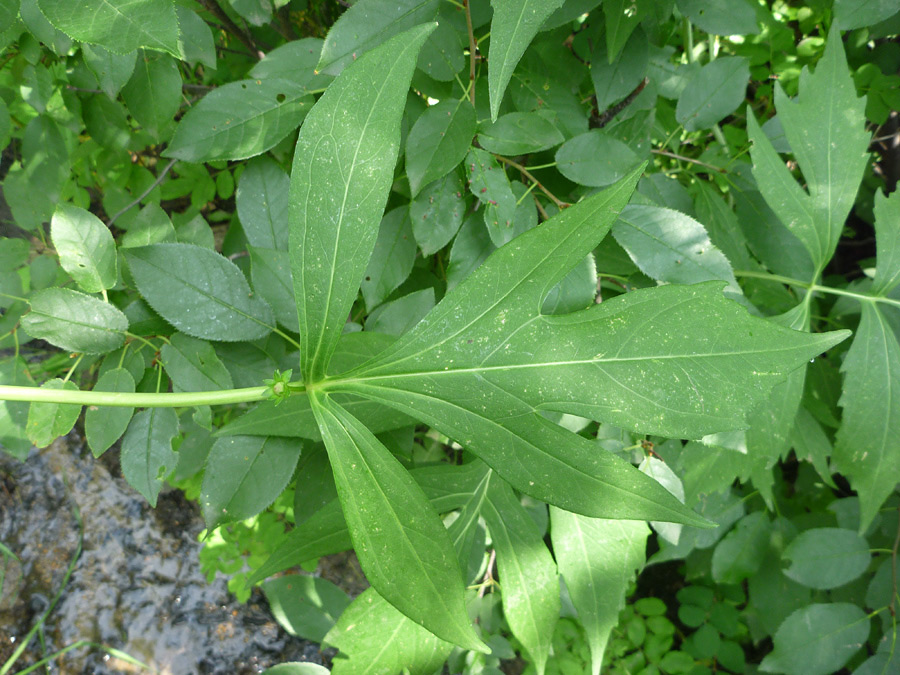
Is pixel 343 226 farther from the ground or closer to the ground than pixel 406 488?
farther from the ground

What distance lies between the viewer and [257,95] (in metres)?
0.94

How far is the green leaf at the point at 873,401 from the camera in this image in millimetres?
1086

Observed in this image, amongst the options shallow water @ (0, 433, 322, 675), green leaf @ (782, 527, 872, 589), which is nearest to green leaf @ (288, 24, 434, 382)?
green leaf @ (782, 527, 872, 589)

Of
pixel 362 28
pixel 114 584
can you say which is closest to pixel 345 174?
pixel 362 28

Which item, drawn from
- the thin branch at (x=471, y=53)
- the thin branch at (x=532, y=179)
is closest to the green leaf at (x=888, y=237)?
the thin branch at (x=532, y=179)

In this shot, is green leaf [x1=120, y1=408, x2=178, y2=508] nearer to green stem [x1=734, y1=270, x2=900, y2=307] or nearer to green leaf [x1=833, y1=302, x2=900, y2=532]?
green stem [x1=734, y1=270, x2=900, y2=307]

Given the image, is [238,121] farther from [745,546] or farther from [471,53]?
[745,546]

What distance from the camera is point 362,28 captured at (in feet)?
2.84

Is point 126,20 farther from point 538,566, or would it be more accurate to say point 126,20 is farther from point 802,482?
point 802,482

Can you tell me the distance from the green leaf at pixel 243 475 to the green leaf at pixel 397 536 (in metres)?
0.25

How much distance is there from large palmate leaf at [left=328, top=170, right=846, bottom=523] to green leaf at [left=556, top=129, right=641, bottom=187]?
0.30m

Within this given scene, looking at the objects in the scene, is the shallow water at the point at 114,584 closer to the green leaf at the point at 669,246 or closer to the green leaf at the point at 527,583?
the green leaf at the point at 527,583

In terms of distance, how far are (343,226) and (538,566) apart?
65cm

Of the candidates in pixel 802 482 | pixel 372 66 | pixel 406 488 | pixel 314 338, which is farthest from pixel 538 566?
pixel 802 482
